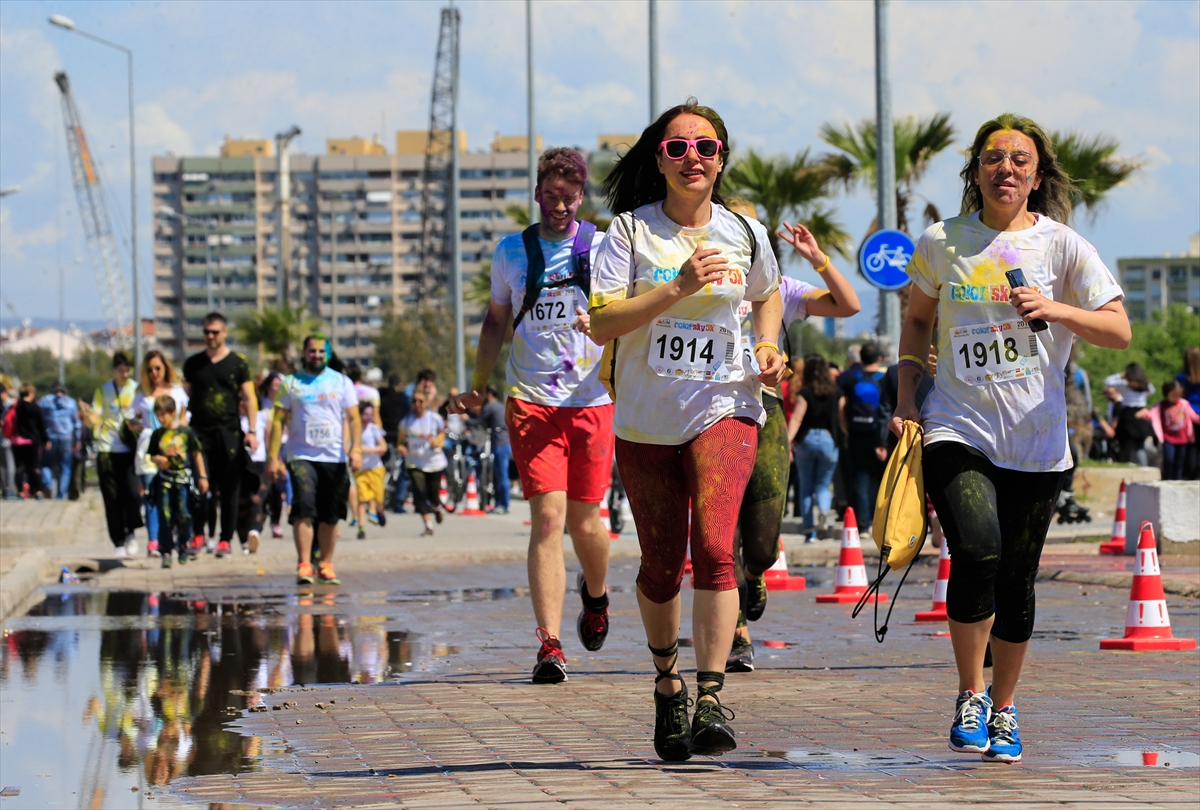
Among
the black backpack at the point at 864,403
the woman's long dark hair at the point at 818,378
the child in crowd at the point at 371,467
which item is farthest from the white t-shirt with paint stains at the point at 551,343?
the child in crowd at the point at 371,467

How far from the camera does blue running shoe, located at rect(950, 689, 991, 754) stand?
5.39 m

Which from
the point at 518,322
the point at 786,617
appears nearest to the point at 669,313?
the point at 518,322

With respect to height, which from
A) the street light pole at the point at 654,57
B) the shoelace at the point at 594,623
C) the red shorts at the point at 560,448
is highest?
the street light pole at the point at 654,57

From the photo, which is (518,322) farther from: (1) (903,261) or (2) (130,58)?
(2) (130,58)

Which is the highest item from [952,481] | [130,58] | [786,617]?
[130,58]

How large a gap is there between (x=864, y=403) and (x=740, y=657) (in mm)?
8682

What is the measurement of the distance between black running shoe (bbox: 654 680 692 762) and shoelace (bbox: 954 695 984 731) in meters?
0.82

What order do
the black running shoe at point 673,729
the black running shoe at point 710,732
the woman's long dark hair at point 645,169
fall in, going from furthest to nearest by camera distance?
the woman's long dark hair at point 645,169, the black running shoe at point 673,729, the black running shoe at point 710,732

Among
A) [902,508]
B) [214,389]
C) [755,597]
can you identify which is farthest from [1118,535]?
[902,508]

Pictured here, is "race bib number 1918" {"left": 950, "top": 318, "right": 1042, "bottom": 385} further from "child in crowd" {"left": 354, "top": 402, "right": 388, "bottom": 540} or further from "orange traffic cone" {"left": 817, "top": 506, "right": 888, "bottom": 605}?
"child in crowd" {"left": 354, "top": 402, "right": 388, "bottom": 540}

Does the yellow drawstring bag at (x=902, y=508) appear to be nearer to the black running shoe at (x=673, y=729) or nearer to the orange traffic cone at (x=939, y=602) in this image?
the black running shoe at (x=673, y=729)

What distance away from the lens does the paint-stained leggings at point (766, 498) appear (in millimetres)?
7531

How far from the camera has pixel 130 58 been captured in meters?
46.7

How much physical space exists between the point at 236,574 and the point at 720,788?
34.3 feet
